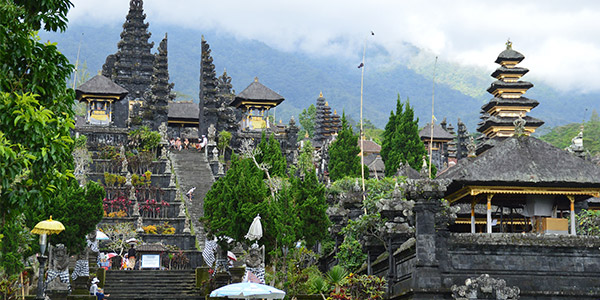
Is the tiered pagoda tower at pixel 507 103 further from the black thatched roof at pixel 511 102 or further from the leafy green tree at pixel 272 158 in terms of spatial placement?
the leafy green tree at pixel 272 158

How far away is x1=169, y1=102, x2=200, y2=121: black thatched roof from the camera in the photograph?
69.7 m

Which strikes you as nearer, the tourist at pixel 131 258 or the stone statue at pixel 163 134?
the tourist at pixel 131 258

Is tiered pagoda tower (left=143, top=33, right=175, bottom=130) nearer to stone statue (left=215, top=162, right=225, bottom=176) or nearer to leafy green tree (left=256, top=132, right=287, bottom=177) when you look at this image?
stone statue (left=215, top=162, right=225, bottom=176)

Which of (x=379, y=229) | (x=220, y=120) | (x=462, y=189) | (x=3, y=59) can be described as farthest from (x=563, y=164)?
(x=220, y=120)

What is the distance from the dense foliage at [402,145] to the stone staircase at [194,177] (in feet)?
40.3

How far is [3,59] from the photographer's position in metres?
13.1

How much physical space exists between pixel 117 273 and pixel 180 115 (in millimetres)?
39545

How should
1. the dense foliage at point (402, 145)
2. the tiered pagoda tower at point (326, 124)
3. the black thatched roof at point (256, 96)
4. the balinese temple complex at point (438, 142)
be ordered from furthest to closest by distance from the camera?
the tiered pagoda tower at point (326, 124) < the balinese temple complex at point (438, 142) < the black thatched roof at point (256, 96) < the dense foliage at point (402, 145)

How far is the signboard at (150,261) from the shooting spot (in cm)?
3434

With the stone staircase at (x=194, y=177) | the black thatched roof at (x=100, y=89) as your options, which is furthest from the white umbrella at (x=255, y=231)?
the black thatched roof at (x=100, y=89)

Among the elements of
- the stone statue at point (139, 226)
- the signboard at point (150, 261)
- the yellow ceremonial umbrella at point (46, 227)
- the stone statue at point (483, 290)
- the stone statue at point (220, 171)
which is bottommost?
the signboard at point (150, 261)

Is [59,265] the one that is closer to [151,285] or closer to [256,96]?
[151,285]

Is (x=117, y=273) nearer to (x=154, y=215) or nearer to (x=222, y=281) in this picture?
(x=222, y=281)

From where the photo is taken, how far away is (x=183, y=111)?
232 feet
